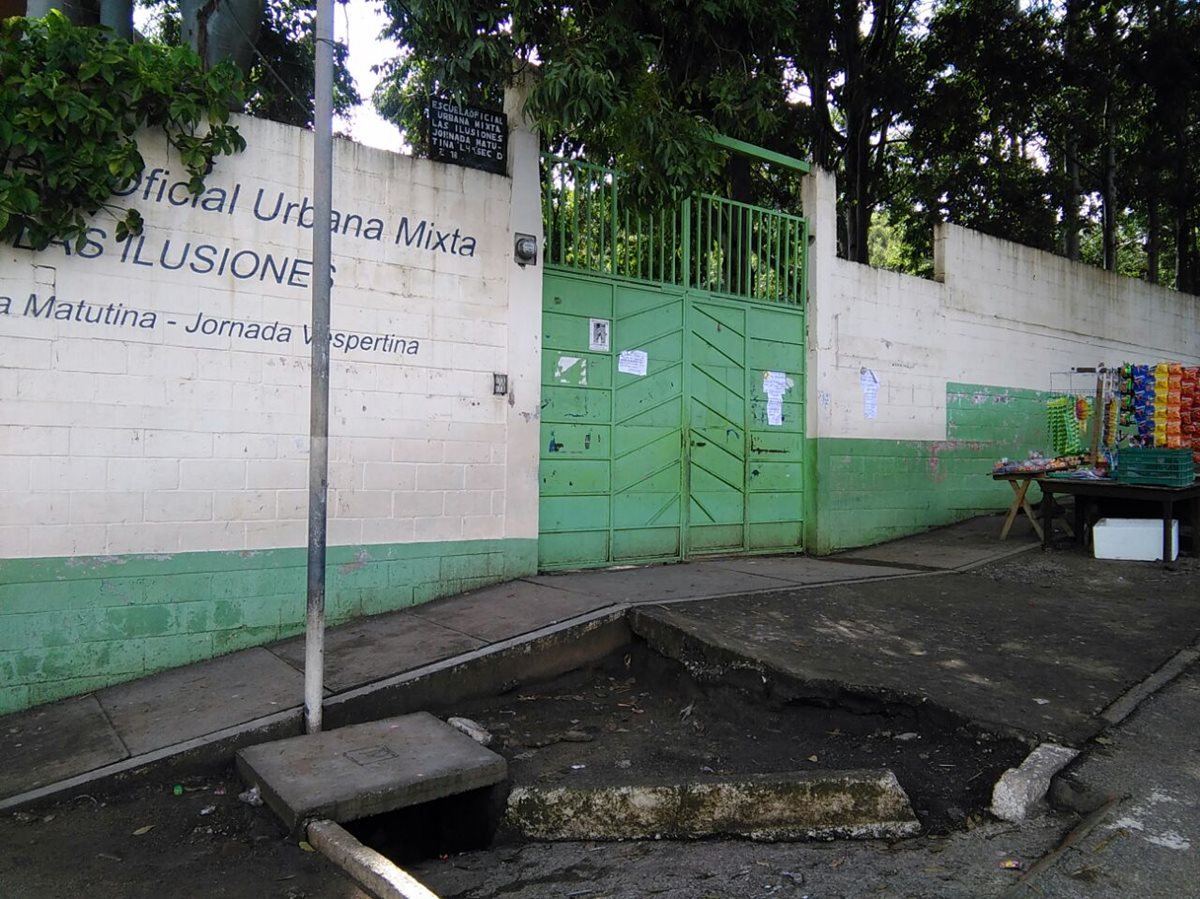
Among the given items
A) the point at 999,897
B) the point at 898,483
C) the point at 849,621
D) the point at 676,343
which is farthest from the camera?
the point at 898,483

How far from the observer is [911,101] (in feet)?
45.1

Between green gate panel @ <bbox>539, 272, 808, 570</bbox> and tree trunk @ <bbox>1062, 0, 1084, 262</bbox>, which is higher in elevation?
tree trunk @ <bbox>1062, 0, 1084, 262</bbox>

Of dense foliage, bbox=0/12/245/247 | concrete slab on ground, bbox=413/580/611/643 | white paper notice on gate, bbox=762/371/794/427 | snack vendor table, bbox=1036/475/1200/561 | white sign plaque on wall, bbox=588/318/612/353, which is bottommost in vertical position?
concrete slab on ground, bbox=413/580/611/643

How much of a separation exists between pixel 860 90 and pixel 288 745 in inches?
517

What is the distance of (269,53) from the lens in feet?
32.3

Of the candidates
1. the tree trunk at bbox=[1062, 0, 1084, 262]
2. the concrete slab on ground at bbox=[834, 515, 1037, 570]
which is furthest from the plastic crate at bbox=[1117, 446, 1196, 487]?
the tree trunk at bbox=[1062, 0, 1084, 262]

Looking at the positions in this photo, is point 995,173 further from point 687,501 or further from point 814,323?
point 687,501

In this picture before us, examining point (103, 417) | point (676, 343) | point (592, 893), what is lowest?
point (592, 893)

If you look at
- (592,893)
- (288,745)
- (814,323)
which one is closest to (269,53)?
(814,323)

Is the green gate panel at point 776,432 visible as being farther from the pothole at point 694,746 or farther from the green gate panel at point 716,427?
the pothole at point 694,746

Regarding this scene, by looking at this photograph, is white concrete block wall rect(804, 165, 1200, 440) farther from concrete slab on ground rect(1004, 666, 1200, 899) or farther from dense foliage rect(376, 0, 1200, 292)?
concrete slab on ground rect(1004, 666, 1200, 899)

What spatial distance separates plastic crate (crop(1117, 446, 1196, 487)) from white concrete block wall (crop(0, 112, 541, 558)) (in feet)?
20.1

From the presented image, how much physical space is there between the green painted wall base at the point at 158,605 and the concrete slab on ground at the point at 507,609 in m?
0.33

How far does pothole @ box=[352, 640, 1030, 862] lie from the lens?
3723 mm
